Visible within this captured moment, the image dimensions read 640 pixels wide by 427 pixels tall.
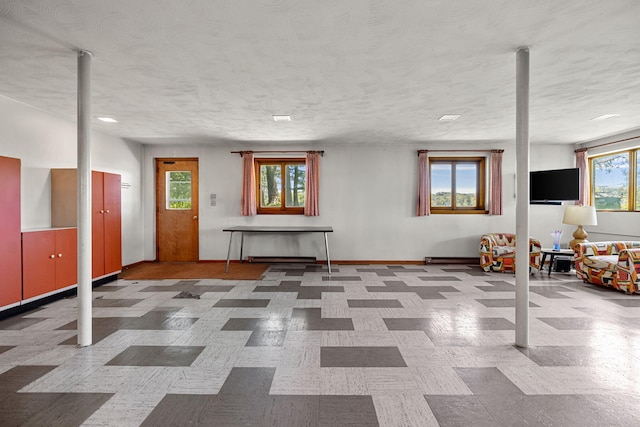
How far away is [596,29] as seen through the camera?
2.54 m

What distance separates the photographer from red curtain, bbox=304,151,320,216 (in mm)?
7086

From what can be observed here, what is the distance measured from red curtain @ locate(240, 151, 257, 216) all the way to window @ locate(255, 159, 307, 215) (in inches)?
9.2

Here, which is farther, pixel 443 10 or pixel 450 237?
pixel 450 237

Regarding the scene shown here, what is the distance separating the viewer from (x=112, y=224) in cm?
543

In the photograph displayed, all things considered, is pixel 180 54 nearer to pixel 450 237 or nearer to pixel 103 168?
pixel 103 168

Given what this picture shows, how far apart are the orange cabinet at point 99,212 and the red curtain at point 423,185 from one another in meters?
5.89

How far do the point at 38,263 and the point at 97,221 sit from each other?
1.15 meters

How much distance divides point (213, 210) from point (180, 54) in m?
4.76

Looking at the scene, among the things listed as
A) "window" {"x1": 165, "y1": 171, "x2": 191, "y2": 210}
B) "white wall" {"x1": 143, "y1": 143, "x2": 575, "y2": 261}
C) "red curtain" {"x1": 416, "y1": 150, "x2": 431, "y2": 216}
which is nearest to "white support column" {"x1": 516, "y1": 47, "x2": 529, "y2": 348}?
"red curtain" {"x1": 416, "y1": 150, "x2": 431, "y2": 216}

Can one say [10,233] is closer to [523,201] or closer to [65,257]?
[65,257]

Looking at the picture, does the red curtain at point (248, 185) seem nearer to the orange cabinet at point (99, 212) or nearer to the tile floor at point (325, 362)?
the orange cabinet at point (99, 212)

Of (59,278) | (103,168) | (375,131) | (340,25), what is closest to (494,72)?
(340,25)

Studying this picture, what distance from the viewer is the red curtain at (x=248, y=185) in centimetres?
713

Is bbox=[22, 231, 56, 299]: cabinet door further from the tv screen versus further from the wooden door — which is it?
the tv screen
